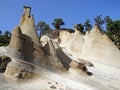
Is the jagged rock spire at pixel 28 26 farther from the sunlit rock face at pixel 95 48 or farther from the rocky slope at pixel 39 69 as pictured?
the sunlit rock face at pixel 95 48

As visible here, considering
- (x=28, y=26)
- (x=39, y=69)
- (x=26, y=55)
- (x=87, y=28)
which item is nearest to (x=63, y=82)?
(x=39, y=69)

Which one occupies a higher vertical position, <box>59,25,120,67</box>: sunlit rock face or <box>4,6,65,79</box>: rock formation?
<box>59,25,120,67</box>: sunlit rock face

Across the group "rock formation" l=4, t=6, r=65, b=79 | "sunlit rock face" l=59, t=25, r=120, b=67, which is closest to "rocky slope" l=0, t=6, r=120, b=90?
"rock formation" l=4, t=6, r=65, b=79

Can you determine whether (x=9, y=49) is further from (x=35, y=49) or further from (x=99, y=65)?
(x=99, y=65)

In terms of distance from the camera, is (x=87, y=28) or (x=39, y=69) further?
(x=87, y=28)

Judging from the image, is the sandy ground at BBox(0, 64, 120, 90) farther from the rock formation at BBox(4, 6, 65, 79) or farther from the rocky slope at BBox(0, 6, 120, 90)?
the rock formation at BBox(4, 6, 65, 79)

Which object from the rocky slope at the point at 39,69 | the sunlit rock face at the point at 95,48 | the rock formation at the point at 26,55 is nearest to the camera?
the rocky slope at the point at 39,69

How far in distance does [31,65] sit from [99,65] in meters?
13.9

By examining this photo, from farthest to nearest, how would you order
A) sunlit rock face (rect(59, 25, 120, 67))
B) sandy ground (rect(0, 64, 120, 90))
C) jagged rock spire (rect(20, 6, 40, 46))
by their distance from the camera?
1. sunlit rock face (rect(59, 25, 120, 67))
2. jagged rock spire (rect(20, 6, 40, 46))
3. sandy ground (rect(0, 64, 120, 90))

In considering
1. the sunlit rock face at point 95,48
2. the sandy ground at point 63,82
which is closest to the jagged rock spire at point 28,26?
the sandy ground at point 63,82

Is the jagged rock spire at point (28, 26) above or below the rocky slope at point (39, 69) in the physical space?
above

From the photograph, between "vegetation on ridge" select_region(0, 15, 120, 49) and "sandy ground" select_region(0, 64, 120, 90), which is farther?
"vegetation on ridge" select_region(0, 15, 120, 49)

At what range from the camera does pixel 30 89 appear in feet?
72.4

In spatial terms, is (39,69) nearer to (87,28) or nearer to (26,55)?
(26,55)
